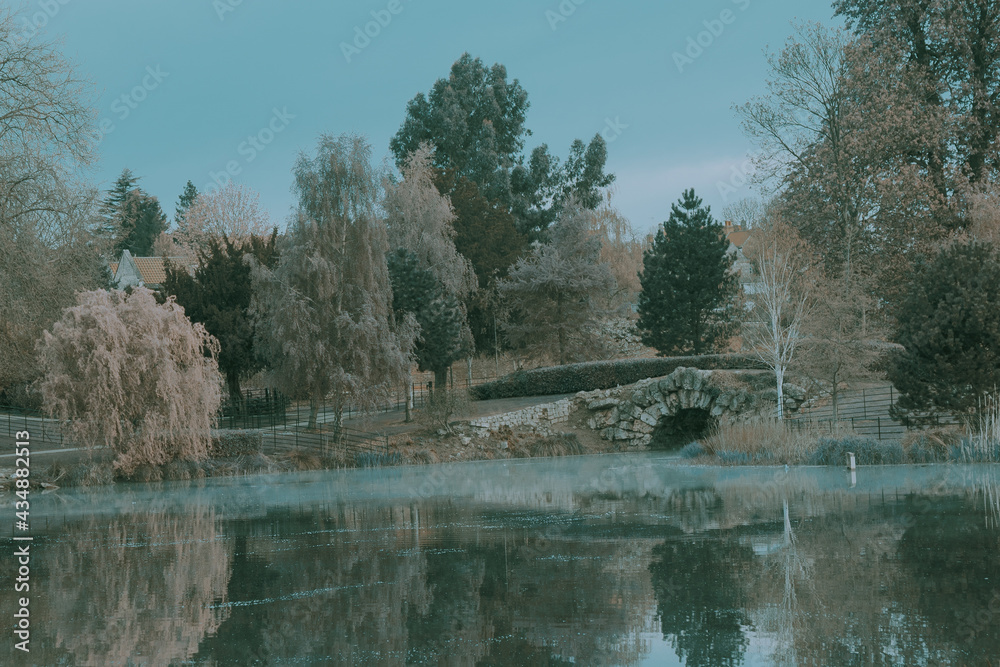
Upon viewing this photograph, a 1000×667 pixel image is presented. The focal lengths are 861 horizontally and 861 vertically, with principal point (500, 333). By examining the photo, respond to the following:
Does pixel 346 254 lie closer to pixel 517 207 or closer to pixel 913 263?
pixel 913 263

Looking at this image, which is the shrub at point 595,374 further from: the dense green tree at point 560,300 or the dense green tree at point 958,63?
the dense green tree at point 958,63

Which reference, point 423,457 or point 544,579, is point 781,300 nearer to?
point 423,457

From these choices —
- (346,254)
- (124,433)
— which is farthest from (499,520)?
(346,254)

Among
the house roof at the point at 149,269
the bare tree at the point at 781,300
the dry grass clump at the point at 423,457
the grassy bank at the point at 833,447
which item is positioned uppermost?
the house roof at the point at 149,269

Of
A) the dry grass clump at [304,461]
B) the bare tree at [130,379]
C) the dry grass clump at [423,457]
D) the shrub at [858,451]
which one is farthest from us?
the dry grass clump at [423,457]

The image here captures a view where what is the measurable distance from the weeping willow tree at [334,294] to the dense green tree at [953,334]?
1636 centimetres

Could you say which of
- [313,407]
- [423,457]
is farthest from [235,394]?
[423,457]

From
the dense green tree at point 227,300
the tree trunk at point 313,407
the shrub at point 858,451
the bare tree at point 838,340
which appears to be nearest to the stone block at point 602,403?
the bare tree at point 838,340

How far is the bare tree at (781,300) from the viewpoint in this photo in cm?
2911

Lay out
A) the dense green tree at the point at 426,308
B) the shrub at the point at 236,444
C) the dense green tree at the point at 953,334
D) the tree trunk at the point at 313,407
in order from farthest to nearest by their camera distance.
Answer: the dense green tree at the point at 426,308 → the tree trunk at the point at 313,407 → the shrub at the point at 236,444 → the dense green tree at the point at 953,334

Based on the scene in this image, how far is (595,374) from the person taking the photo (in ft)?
120

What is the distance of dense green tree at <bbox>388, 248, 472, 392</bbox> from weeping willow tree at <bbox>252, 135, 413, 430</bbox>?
3338 millimetres

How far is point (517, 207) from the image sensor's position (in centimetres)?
5344

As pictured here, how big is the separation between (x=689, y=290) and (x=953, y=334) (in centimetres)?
2020
